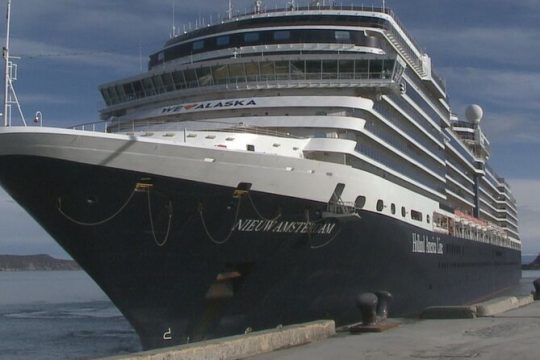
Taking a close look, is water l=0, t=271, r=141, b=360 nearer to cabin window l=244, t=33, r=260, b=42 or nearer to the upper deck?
the upper deck

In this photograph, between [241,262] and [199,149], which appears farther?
A: [241,262]

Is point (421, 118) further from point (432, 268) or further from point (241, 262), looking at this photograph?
point (241, 262)

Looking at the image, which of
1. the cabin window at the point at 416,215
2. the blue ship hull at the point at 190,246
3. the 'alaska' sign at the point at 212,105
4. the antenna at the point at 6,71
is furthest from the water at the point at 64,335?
the cabin window at the point at 416,215

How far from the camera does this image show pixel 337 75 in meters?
22.1

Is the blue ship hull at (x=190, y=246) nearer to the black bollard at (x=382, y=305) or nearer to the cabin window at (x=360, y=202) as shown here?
the cabin window at (x=360, y=202)

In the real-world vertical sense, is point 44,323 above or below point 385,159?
below

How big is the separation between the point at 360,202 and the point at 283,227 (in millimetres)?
3059

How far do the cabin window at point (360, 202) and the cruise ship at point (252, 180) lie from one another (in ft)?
0.17

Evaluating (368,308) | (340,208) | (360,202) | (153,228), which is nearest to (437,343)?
(368,308)

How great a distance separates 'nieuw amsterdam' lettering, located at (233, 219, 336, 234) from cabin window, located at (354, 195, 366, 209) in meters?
1.18

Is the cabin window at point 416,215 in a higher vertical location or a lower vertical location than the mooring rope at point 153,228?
higher

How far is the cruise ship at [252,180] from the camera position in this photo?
15914 millimetres

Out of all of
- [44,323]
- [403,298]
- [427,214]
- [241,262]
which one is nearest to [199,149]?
[241,262]

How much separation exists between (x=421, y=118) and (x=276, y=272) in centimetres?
1322
